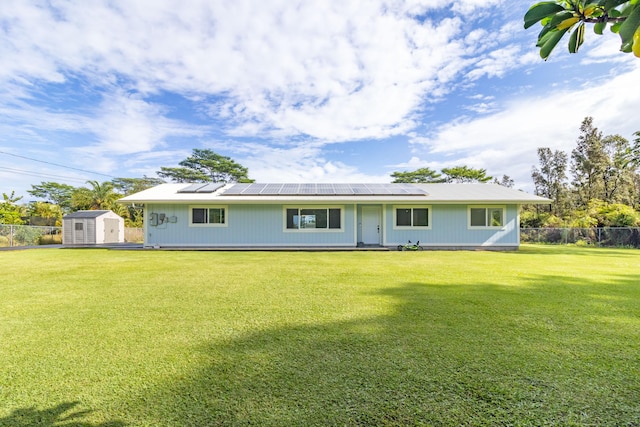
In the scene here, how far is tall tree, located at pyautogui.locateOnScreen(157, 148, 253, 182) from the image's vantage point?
123 ft

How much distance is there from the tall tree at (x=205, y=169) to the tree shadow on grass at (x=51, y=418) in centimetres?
3689

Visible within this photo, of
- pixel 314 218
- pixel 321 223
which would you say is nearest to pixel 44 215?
pixel 314 218

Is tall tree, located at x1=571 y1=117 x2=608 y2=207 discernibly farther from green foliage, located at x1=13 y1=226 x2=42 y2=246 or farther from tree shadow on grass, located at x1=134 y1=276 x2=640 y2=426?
green foliage, located at x1=13 y1=226 x2=42 y2=246

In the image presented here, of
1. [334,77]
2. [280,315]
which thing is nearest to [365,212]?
[334,77]

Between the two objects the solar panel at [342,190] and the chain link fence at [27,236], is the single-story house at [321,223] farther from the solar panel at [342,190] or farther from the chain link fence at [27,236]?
the chain link fence at [27,236]

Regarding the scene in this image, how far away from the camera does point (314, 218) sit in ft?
46.1

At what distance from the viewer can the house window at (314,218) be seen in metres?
14.0

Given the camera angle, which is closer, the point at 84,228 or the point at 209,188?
the point at 209,188

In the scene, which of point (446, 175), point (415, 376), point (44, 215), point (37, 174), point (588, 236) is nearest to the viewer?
point (415, 376)

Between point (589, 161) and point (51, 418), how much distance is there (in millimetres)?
35905

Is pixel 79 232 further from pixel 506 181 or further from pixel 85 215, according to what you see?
pixel 506 181

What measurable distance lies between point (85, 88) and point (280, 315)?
1097 inches

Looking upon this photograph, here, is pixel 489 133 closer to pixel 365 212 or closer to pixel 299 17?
pixel 365 212

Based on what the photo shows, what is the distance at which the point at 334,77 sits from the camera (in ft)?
49.2
